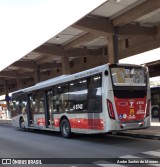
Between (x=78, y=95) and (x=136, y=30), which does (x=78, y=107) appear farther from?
(x=136, y=30)

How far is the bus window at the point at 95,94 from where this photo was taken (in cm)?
1319

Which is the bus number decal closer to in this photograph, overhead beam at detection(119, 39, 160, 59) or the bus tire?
overhead beam at detection(119, 39, 160, 59)

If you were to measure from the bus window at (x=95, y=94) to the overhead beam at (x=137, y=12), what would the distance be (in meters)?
6.14

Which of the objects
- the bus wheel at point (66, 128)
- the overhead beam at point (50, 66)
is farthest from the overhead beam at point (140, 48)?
the overhead beam at point (50, 66)

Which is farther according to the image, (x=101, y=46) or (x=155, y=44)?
(x=101, y=46)

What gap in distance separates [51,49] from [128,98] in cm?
1476

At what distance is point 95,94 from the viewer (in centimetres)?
1345

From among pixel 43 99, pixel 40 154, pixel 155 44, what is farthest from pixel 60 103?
pixel 155 44

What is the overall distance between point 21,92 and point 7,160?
12139mm

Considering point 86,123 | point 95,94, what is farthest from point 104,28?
point 86,123

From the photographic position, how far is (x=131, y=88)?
1348cm

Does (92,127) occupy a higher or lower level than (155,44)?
lower

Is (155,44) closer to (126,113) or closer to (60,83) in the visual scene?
(60,83)

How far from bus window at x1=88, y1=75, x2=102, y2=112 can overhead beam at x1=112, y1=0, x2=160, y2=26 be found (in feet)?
20.1
